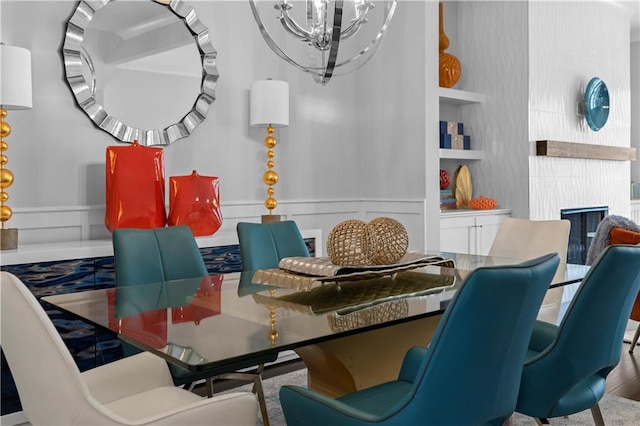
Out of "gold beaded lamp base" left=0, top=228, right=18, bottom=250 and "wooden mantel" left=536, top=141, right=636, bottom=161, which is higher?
"wooden mantel" left=536, top=141, right=636, bottom=161

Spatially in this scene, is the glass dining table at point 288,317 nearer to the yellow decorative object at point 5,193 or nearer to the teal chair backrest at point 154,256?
the teal chair backrest at point 154,256

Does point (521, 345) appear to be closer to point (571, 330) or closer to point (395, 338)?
point (571, 330)

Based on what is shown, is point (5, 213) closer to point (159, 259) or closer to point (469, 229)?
point (159, 259)

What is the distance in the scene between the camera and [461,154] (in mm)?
4910

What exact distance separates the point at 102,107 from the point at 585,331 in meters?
2.65

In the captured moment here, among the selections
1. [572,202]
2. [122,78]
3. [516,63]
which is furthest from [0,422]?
[572,202]

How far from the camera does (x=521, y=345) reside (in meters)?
1.44

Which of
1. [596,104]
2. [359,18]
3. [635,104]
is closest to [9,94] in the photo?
[359,18]

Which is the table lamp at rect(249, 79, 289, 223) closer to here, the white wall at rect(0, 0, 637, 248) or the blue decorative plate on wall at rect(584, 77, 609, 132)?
the white wall at rect(0, 0, 637, 248)

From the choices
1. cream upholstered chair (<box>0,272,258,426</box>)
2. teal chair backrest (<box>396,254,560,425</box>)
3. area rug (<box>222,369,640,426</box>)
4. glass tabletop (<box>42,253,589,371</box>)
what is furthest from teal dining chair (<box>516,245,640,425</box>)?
area rug (<box>222,369,640,426</box>)

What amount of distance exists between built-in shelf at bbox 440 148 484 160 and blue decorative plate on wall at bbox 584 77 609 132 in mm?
1363

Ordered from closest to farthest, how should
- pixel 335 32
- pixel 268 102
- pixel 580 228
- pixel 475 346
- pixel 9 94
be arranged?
1. pixel 475 346
2. pixel 335 32
3. pixel 9 94
4. pixel 268 102
5. pixel 580 228

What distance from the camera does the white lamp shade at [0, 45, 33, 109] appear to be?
268cm

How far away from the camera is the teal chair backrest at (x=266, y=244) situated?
2.85 metres
